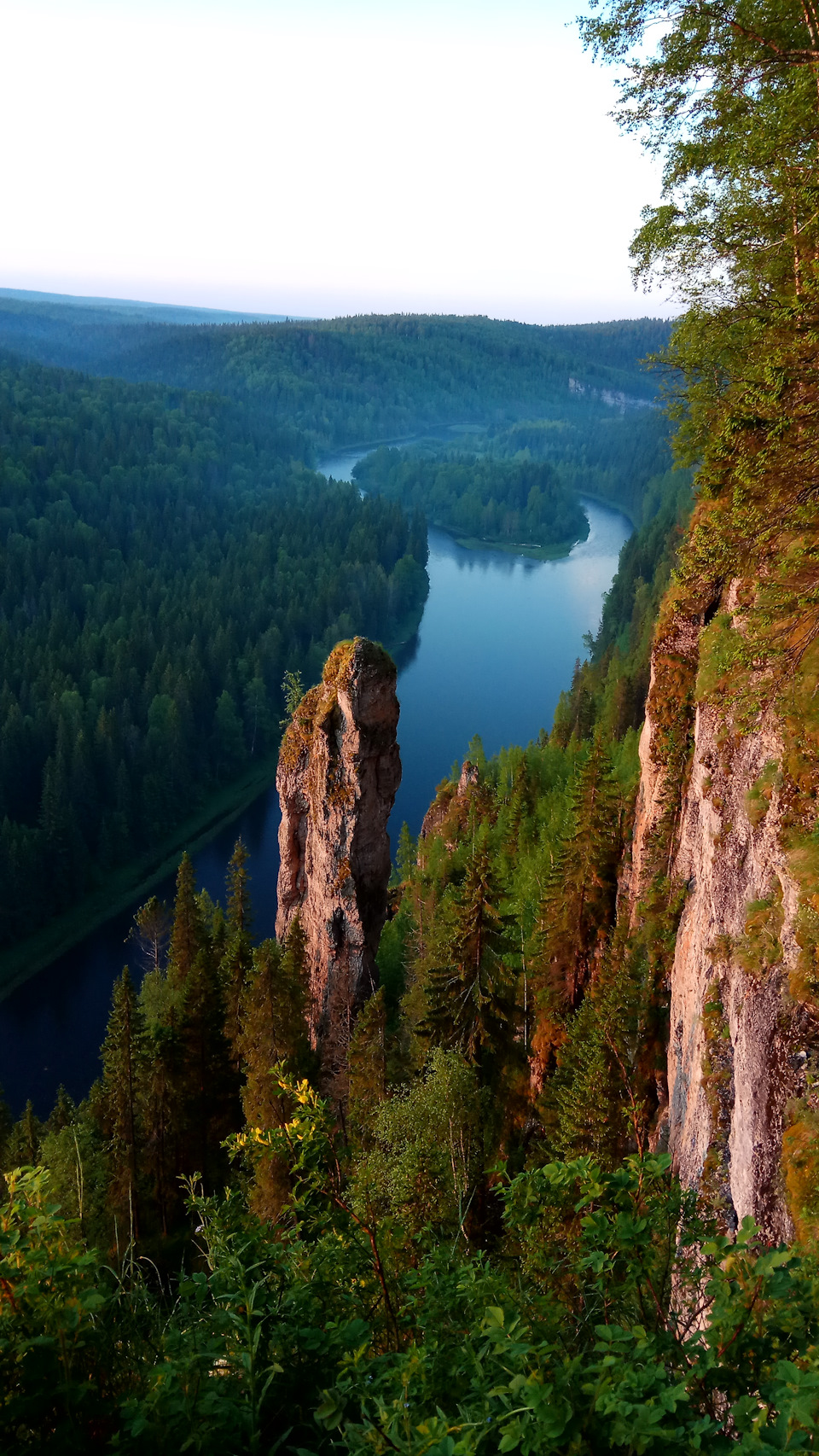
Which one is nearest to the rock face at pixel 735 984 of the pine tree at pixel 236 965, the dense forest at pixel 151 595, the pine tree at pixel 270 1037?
the pine tree at pixel 270 1037

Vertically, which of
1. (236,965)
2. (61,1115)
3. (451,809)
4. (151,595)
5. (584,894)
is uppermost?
(151,595)

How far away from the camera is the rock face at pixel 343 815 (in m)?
24.9

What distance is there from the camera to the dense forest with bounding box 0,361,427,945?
68.7 meters

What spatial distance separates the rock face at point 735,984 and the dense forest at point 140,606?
54.8 meters

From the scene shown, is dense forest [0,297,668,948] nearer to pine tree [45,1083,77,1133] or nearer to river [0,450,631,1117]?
river [0,450,631,1117]

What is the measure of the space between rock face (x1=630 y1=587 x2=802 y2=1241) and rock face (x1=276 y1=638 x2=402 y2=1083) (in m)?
11.0

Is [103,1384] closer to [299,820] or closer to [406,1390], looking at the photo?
[406,1390]

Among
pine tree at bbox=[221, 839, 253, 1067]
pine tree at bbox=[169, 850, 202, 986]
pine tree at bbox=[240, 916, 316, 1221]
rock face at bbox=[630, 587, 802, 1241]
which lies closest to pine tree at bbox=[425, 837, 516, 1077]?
pine tree at bbox=[240, 916, 316, 1221]

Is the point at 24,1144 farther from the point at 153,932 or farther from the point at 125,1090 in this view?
the point at 153,932

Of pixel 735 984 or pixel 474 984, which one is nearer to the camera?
pixel 735 984

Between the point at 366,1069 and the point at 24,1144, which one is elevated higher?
the point at 366,1069

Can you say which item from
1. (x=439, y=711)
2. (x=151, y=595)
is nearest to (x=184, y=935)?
(x=439, y=711)

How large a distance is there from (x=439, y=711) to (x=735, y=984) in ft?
255

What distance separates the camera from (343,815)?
25.6 meters
